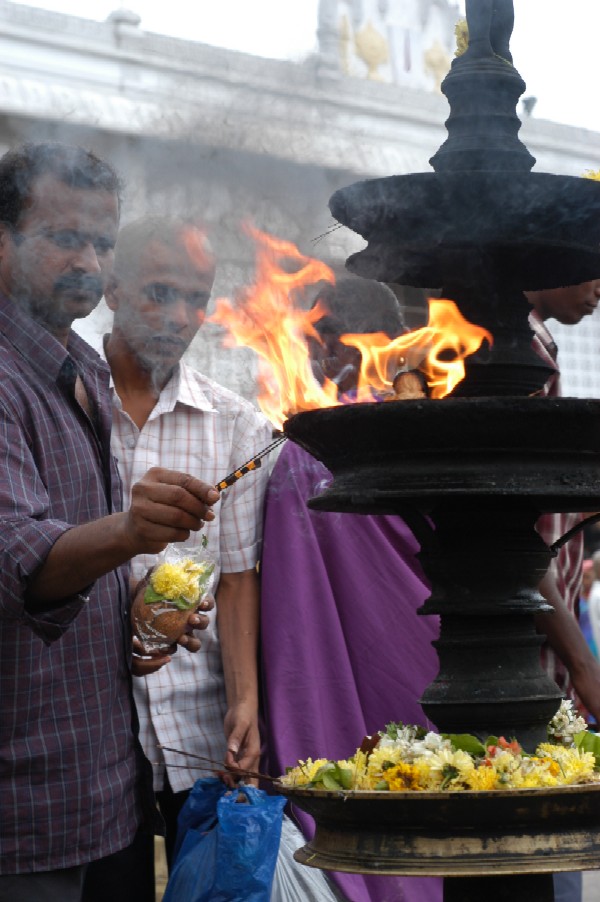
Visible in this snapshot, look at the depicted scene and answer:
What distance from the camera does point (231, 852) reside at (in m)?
3.03

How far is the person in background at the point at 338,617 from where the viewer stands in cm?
346

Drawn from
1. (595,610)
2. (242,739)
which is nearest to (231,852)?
(242,739)

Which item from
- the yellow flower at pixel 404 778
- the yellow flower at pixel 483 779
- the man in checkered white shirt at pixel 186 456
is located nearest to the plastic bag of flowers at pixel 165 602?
the man in checkered white shirt at pixel 186 456

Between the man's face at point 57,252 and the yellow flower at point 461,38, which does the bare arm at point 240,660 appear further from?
the yellow flower at point 461,38

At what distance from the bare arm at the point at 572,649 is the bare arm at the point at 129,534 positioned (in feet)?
5.08

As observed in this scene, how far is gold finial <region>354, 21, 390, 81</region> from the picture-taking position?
13.2 ft

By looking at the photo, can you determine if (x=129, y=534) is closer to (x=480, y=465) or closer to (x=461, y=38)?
(x=480, y=465)

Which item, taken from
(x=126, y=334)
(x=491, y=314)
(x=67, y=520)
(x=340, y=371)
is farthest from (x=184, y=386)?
(x=491, y=314)

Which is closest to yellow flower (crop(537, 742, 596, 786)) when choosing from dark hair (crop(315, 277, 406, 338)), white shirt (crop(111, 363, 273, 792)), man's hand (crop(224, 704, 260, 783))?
man's hand (crop(224, 704, 260, 783))

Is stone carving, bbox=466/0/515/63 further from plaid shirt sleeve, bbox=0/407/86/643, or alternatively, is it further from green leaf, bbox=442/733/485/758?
green leaf, bbox=442/733/485/758

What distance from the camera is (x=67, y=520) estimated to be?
290cm

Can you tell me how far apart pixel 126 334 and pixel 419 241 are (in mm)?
902

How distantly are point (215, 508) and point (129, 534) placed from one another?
96cm

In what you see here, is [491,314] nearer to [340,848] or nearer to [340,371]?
[340,371]
